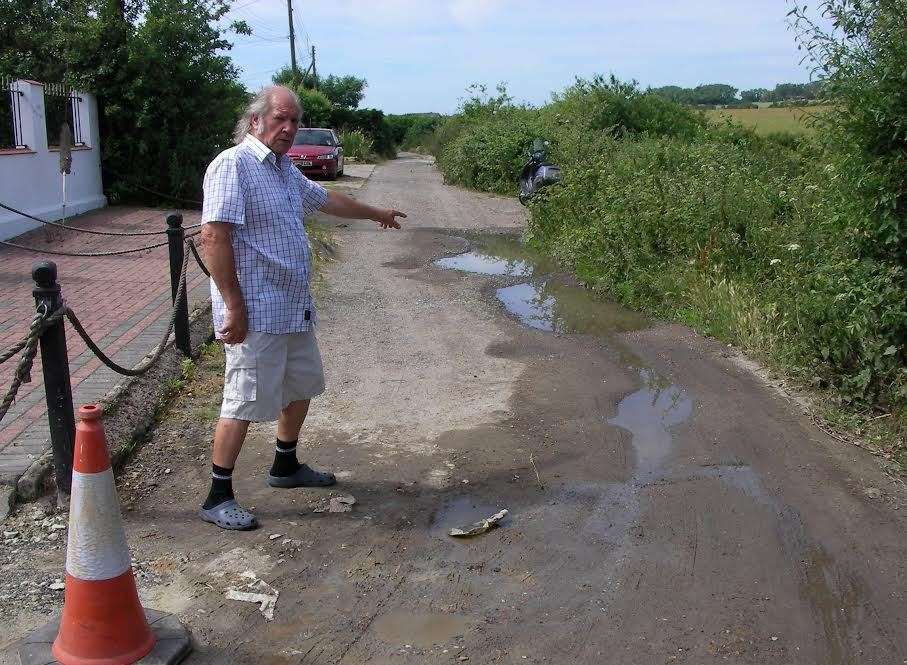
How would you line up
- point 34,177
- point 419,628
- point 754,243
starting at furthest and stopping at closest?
point 34,177 < point 754,243 < point 419,628

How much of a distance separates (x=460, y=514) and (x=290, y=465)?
953 mm

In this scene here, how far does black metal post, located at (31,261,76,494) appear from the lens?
3.96m

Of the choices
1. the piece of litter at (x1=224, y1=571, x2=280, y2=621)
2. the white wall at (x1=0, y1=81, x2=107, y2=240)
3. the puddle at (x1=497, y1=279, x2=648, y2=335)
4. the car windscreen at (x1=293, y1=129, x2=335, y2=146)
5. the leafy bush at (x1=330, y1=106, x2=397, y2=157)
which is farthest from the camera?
the leafy bush at (x1=330, y1=106, x2=397, y2=157)

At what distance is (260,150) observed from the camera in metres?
4.06

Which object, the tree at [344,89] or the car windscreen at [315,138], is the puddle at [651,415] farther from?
the tree at [344,89]

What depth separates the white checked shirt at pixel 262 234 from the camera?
12.8 feet

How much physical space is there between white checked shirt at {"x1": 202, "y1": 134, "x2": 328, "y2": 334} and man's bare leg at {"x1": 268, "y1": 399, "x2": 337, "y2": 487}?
56 centimetres

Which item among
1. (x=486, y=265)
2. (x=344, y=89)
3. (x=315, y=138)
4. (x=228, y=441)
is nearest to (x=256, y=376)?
(x=228, y=441)

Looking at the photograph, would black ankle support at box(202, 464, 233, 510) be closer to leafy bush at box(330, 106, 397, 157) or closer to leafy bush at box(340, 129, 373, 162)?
leafy bush at box(340, 129, 373, 162)

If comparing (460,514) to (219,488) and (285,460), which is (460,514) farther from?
(219,488)

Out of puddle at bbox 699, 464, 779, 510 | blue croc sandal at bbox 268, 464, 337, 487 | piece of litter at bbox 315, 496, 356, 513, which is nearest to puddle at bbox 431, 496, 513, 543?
piece of litter at bbox 315, 496, 356, 513

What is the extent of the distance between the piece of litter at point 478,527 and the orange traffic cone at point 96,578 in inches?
58.0

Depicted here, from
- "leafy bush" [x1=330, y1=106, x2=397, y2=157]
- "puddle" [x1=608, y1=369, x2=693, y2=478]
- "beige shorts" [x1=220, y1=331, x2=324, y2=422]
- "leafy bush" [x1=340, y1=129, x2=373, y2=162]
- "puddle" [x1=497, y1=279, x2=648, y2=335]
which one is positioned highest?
"leafy bush" [x1=330, y1=106, x2=397, y2=157]

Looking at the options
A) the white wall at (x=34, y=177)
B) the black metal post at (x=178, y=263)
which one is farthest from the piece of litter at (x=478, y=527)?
the white wall at (x=34, y=177)
